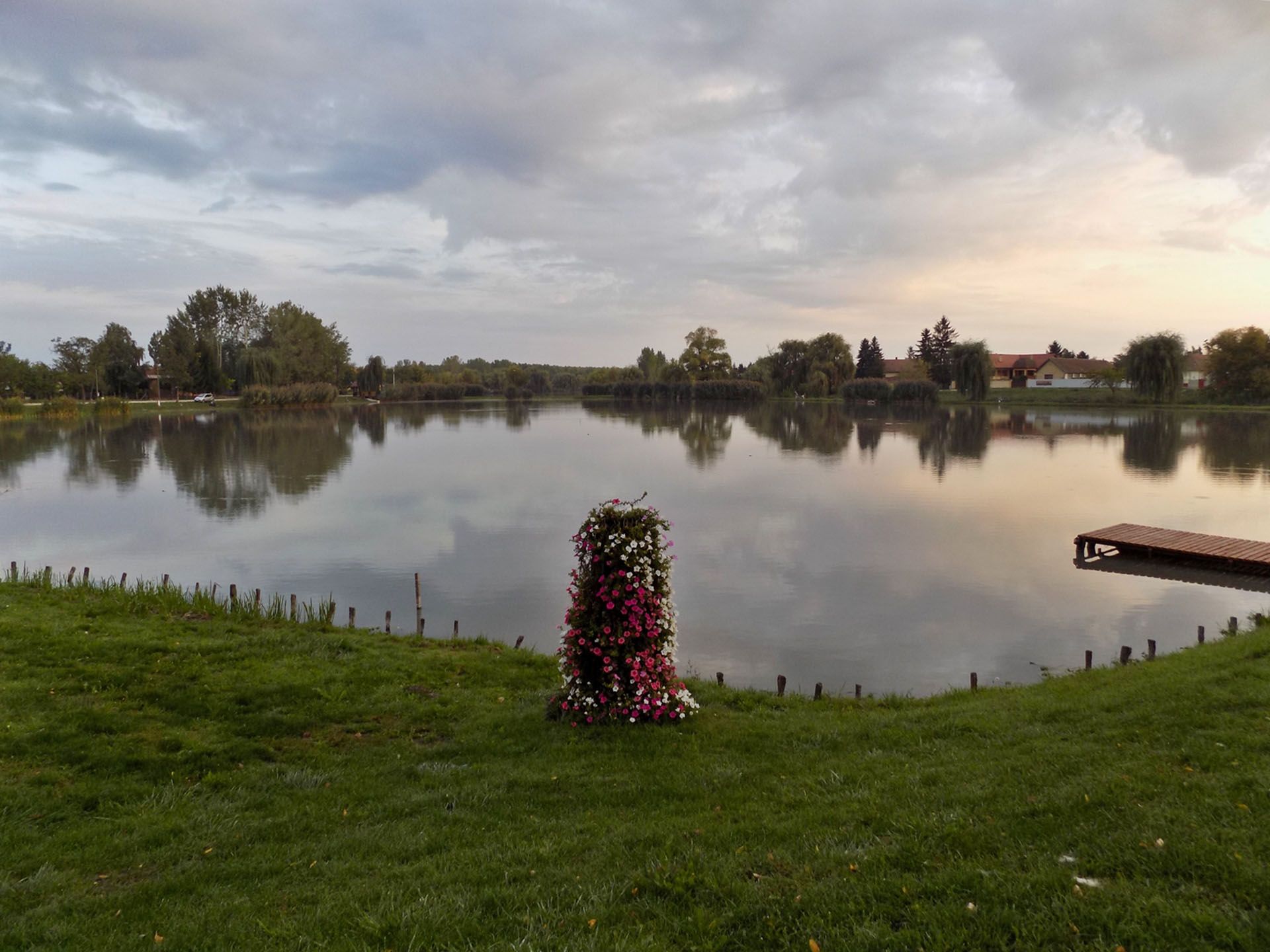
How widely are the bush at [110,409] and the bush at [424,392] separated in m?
44.4

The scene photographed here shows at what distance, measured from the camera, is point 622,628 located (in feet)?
24.8

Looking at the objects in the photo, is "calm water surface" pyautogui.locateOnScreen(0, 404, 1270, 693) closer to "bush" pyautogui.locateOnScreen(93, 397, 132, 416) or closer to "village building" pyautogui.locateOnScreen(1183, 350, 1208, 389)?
"bush" pyautogui.locateOnScreen(93, 397, 132, 416)

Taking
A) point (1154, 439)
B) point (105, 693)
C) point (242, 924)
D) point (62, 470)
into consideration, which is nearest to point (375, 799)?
point (242, 924)

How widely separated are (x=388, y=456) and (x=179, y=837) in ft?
130

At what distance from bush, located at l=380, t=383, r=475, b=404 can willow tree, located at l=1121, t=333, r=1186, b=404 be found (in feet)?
314

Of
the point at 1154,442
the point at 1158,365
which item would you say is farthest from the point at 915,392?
the point at 1154,442

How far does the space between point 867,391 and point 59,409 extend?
90.0 m

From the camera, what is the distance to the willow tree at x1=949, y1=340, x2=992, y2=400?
8906 cm

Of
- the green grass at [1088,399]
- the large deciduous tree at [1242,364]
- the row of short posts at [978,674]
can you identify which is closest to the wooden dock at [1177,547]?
the row of short posts at [978,674]

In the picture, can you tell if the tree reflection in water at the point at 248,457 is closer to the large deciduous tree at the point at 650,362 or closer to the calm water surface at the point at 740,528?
the calm water surface at the point at 740,528

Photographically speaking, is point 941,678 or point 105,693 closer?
point 105,693

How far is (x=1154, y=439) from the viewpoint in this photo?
48438mm

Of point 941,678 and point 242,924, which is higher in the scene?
point 242,924

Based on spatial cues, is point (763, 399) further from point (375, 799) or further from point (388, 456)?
point (375, 799)
